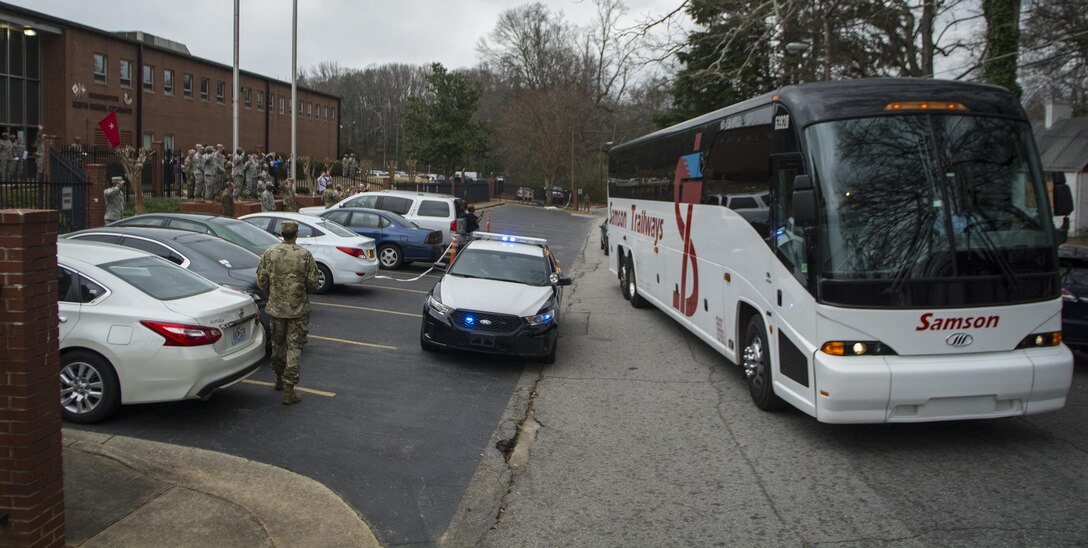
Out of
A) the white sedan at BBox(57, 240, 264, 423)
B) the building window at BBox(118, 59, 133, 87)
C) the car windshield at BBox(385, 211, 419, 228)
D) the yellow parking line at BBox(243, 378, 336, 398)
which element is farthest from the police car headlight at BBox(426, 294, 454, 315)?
the building window at BBox(118, 59, 133, 87)

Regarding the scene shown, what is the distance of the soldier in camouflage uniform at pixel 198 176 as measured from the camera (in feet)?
86.1

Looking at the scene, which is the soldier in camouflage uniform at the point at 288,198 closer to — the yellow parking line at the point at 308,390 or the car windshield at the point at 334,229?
the car windshield at the point at 334,229

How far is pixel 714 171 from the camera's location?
1099 cm

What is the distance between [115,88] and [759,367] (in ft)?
127

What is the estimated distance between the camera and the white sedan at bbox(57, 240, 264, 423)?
7262 mm

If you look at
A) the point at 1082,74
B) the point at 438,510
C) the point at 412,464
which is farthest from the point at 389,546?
the point at 1082,74

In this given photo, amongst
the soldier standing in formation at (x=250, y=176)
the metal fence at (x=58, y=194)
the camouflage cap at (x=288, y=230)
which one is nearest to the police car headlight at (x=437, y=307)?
the camouflage cap at (x=288, y=230)

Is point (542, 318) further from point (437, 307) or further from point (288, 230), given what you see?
point (288, 230)

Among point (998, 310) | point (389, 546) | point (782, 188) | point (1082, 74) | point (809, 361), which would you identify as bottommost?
point (389, 546)

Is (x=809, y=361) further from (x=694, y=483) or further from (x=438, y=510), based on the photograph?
(x=438, y=510)

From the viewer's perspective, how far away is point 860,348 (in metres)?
7.24

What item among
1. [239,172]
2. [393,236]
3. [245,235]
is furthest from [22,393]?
[239,172]

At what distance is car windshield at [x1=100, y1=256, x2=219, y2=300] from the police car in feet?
10.2

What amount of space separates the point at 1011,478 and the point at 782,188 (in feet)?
10.7
